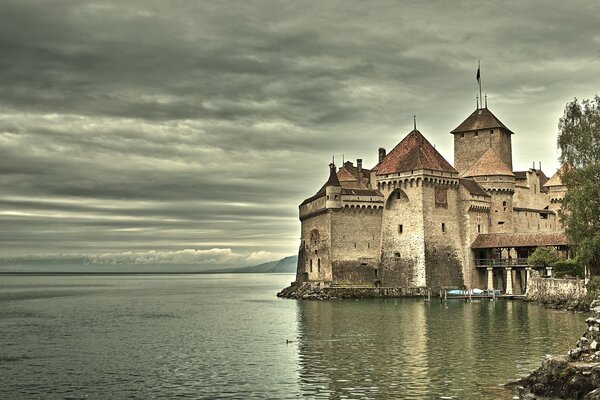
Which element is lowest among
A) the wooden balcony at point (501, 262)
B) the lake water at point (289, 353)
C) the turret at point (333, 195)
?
the lake water at point (289, 353)

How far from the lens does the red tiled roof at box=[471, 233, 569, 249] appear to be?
75625 mm

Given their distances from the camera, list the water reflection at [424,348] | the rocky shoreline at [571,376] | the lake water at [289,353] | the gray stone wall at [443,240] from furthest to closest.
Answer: the gray stone wall at [443,240]
the lake water at [289,353]
the water reflection at [424,348]
the rocky shoreline at [571,376]

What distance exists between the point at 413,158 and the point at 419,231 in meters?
8.15

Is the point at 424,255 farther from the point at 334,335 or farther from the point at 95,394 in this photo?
the point at 95,394

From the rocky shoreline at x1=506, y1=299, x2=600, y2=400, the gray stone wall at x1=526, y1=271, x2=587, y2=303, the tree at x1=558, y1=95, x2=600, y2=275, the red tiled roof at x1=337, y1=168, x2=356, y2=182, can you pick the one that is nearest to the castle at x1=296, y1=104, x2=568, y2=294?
the red tiled roof at x1=337, y1=168, x2=356, y2=182

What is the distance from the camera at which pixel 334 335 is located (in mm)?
42500

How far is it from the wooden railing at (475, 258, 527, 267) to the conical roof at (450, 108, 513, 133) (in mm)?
21450

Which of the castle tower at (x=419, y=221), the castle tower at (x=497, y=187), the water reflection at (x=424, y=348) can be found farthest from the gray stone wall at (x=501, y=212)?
the water reflection at (x=424, y=348)

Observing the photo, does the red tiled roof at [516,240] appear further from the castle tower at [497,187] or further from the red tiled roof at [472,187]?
the red tiled roof at [472,187]

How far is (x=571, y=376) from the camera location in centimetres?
2273

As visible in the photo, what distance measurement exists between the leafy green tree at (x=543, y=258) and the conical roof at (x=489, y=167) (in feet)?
53.3

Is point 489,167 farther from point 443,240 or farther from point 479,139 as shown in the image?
point 443,240

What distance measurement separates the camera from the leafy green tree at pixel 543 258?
7069 cm

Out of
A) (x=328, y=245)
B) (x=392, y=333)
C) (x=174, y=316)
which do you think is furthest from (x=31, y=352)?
(x=328, y=245)
